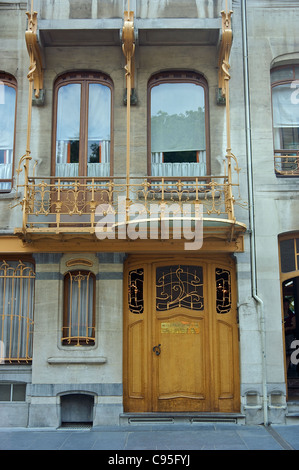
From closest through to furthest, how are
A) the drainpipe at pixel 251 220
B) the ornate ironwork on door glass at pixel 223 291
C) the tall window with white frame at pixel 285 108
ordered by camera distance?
the drainpipe at pixel 251 220
the ornate ironwork on door glass at pixel 223 291
the tall window with white frame at pixel 285 108

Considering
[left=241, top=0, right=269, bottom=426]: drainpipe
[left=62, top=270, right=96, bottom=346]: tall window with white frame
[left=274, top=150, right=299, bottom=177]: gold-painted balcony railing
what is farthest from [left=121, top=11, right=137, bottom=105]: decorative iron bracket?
[left=62, top=270, right=96, bottom=346]: tall window with white frame

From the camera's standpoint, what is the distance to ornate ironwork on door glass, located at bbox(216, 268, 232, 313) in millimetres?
10055

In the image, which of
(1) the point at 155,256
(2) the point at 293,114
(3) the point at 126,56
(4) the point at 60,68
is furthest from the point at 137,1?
(1) the point at 155,256

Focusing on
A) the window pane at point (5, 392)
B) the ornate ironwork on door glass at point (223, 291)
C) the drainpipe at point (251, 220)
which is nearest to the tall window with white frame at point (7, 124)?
the window pane at point (5, 392)

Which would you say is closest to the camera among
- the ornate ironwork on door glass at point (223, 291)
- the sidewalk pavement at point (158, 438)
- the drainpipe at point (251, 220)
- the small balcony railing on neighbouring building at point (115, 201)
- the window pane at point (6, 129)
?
the sidewalk pavement at point (158, 438)

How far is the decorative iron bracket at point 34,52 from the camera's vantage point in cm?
977

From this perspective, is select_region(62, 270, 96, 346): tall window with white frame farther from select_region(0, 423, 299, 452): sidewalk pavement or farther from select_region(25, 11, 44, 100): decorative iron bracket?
select_region(25, 11, 44, 100): decorative iron bracket

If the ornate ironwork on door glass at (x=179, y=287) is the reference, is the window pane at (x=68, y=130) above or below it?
above

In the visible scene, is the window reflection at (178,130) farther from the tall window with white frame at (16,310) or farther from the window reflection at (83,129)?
the tall window with white frame at (16,310)

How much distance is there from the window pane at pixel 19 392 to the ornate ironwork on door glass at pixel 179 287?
313 centimetres

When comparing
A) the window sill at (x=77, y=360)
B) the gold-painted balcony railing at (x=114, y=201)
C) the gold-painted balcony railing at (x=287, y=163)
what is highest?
the gold-painted balcony railing at (x=287, y=163)

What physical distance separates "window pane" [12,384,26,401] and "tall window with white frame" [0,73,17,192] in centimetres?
413

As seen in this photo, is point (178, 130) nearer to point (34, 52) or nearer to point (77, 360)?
point (34, 52)

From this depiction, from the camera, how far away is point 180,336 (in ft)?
32.7
